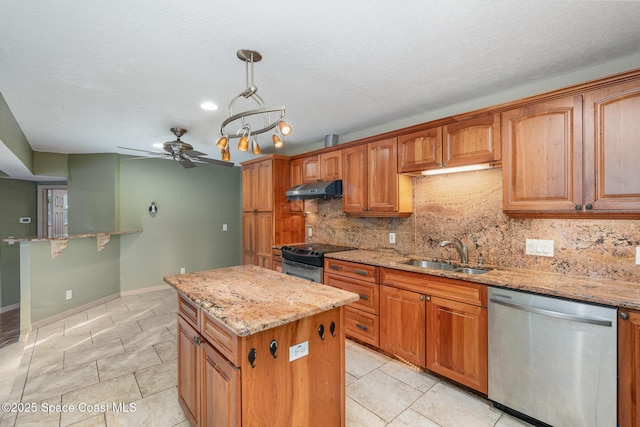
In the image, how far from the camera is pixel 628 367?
1.57 m

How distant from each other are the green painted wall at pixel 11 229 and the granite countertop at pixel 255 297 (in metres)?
4.87

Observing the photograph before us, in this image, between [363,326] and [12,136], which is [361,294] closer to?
[363,326]

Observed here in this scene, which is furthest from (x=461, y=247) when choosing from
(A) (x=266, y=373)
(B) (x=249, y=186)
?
(B) (x=249, y=186)

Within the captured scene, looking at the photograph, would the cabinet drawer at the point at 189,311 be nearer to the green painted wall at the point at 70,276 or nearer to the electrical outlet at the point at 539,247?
the electrical outlet at the point at 539,247

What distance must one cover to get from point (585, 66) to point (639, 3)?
68 centimetres

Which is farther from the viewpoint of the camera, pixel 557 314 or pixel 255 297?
pixel 557 314

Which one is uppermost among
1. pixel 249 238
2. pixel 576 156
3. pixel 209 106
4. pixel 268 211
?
pixel 209 106

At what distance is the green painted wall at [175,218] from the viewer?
4.95 m

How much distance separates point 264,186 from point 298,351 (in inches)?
125

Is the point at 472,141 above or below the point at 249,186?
above

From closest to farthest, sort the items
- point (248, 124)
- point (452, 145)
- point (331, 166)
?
point (248, 124) < point (452, 145) < point (331, 166)

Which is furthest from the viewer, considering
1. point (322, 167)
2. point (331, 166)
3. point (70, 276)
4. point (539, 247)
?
point (70, 276)

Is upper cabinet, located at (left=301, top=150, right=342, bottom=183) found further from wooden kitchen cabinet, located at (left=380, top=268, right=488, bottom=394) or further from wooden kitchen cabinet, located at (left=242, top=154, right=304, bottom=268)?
wooden kitchen cabinet, located at (left=380, top=268, right=488, bottom=394)

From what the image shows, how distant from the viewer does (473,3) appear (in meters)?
1.46
